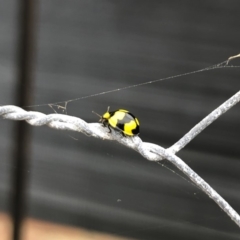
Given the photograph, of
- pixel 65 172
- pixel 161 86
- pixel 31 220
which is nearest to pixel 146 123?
pixel 161 86

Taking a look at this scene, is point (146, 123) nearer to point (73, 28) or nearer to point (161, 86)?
point (161, 86)

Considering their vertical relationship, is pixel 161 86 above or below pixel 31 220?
above

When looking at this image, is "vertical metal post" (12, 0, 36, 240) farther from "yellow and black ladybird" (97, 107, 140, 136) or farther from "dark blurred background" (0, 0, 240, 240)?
"yellow and black ladybird" (97, 107, 140, 136)

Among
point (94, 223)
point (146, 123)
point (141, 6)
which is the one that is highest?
point (141, 6)

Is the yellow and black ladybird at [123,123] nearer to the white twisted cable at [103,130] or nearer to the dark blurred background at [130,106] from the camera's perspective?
the white twisted cable at [103,130]

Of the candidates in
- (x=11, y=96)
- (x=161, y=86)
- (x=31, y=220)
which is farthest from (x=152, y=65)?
(x=31, y=220)

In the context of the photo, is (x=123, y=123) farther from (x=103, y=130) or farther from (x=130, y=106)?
(x=130, y=106)

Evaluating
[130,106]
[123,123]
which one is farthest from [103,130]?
[130,106]

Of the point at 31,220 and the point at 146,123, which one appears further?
the point at 31,220
